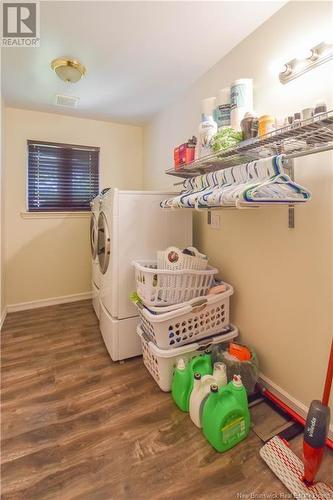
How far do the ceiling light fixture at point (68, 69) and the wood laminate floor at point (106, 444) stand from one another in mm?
2316

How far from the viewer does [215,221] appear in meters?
2.07

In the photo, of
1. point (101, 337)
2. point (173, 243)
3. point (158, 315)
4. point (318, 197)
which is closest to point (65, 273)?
point (101, 337)

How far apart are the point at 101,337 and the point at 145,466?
1356 millimetres

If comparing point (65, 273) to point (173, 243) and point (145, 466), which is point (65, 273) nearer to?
point (173, 243)

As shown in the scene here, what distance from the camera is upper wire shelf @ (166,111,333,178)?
40.7 inches

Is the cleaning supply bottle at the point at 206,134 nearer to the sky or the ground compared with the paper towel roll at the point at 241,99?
nearer to the ground

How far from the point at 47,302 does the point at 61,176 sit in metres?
1.61

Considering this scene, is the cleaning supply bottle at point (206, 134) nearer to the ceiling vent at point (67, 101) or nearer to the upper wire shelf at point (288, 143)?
the upper wire shelf at point (288, 143)

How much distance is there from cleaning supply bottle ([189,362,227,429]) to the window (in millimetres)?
2633

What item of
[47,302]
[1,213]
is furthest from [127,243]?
[47,302]

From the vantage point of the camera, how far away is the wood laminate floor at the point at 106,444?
3.54 feet

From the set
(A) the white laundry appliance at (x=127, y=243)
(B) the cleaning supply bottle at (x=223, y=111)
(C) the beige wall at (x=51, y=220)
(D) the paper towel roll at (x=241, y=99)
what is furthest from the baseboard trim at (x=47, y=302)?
(D) the paper towel roll at (x=241, y=99)

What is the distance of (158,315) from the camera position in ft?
5.05

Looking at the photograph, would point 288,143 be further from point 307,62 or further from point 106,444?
point 106,444
